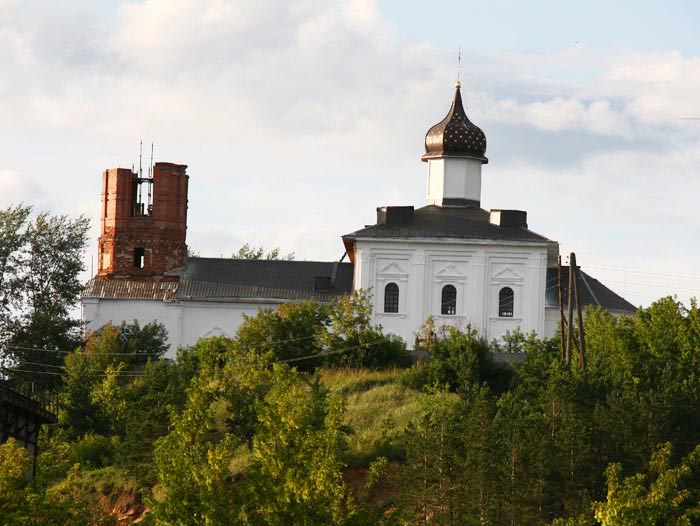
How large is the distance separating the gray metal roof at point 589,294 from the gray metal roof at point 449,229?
234 centimetres

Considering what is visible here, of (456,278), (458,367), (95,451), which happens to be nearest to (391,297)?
(456,278)

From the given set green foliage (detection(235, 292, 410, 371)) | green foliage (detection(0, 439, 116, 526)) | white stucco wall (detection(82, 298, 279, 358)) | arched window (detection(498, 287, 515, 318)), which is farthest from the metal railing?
green foliage (detection(0, 439, 116, 526))

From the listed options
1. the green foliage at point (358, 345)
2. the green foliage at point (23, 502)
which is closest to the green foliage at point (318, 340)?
the green foliage at point (358, 345)

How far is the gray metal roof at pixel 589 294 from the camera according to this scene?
6222 cm

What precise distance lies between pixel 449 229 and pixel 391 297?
120 inches

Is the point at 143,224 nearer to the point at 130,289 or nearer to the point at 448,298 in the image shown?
the point at 130,289

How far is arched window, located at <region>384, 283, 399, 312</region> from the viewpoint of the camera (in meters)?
60.9

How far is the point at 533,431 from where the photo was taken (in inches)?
1558

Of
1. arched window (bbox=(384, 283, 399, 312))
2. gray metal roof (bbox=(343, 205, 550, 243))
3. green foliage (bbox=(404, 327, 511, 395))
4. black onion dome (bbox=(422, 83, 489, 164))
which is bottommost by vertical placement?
green foliage (bbox=(404, 327, 511, 395))

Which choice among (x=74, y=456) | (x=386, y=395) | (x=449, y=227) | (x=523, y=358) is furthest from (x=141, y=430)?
(x=449, y=227)

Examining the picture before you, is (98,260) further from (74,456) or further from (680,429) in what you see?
(680,429)

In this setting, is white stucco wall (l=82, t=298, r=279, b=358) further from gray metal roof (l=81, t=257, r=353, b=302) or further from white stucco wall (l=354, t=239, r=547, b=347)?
white stucco wall (l=354, t=239, r=547, b=347)

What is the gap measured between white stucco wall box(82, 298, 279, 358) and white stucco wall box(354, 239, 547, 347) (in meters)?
3.93

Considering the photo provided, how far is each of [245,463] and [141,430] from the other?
10.8 feet
